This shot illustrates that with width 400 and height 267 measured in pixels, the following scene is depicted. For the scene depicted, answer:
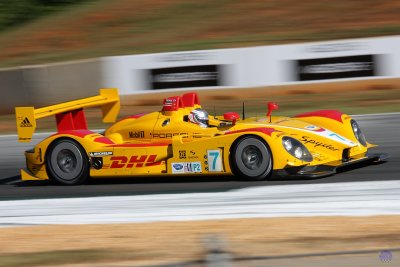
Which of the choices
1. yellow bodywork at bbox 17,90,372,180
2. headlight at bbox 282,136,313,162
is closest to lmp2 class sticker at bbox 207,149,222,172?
yellow bodywork at bbox 17,90,372,180

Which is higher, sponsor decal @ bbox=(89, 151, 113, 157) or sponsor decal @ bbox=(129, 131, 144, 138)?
sponsor decal @ bbox=(129, 131, 144, 138)

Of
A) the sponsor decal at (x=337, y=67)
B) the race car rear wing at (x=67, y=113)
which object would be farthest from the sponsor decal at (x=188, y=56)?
the race car rear wing at (x=67, y=113)

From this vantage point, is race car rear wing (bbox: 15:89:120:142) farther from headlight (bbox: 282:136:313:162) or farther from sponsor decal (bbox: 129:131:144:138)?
headlight (bbox: 282:136:313:162)

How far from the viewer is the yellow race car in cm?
860

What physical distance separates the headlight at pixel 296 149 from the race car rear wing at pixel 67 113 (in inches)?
103

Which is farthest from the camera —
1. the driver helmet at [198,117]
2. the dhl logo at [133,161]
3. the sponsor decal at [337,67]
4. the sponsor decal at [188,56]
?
the sponsor decal at [188,56]

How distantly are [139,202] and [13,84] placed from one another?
29.2ft

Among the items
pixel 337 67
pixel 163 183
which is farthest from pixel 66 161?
pixel 337 67

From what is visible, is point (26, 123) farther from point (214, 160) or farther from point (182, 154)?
point (214, 160)

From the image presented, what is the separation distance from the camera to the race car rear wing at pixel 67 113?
928 cm

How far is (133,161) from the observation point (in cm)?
916

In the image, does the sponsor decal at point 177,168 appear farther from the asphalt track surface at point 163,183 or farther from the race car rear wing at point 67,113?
the race car rear wing at point 67,113

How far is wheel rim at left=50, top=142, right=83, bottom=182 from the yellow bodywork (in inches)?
4.6

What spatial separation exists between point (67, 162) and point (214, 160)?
1864mm
